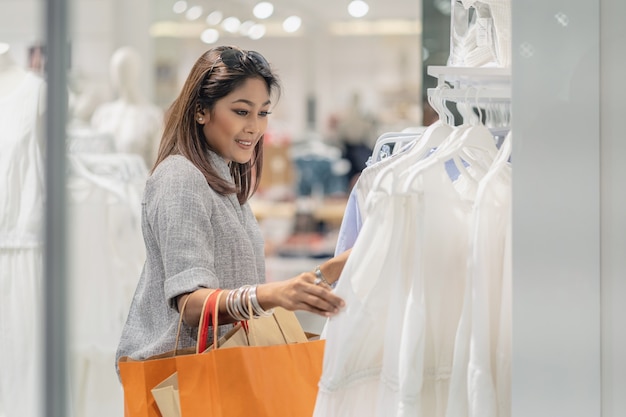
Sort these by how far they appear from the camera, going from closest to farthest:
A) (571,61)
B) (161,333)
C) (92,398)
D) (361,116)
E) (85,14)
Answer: (571,61) → (161,333) → (92,398) → (85,14) → (361,116)

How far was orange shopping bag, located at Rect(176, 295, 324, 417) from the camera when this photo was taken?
130 centimetres

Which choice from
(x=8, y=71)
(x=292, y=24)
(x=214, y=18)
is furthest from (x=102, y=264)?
(x=292, y=24)

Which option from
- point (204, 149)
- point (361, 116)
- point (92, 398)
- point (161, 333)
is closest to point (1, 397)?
point (92, 398)

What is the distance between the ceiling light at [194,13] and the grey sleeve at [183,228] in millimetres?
3813

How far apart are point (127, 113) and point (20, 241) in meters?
1.55

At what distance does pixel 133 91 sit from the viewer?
3705 millimetres

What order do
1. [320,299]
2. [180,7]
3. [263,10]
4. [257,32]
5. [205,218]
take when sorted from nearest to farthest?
[320,299]
[205,218]
[180,7]
[263,10]
[257,32]

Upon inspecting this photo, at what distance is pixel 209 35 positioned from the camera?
5.12 m

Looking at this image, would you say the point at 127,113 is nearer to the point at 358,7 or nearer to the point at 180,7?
the point at 180,7

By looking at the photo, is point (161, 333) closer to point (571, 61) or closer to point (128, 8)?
point (571, 61)

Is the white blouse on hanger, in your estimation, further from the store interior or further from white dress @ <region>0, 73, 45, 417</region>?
white dress @ <region>0, 73, 45, 417</region>

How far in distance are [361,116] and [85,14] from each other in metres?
3.24

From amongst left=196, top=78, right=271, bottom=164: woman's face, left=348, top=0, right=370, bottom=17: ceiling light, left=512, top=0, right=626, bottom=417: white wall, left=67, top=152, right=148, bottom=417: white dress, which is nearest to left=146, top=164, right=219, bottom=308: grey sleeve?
left=196, top=78, right=271, bottom=164: woman's face

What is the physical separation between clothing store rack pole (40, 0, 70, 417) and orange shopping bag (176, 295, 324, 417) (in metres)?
0.75
